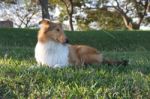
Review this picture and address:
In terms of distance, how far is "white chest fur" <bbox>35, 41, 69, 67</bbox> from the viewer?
8305 mm

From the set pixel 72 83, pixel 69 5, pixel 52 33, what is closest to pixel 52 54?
pixel 52 33

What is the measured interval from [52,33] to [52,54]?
471mm

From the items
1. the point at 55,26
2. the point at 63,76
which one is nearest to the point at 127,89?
the point at 63,76

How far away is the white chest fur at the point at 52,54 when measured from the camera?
8.30 meters

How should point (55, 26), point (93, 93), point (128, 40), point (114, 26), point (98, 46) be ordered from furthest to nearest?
point (114, 26), point (128, 40), point (98, 46), point (55, 26), point (93, 93)

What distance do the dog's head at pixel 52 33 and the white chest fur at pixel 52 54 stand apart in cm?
10

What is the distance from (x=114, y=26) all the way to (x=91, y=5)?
5213 millimetres

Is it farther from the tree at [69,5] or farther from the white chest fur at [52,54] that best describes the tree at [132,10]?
the white chest fur at [52,54]

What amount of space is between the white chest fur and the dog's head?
0.10 meters

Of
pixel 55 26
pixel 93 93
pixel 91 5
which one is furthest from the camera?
pixel 91 5

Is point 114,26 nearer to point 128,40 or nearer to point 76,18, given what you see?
point 76,18

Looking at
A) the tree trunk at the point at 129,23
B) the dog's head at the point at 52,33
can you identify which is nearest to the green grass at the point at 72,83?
the dog's head at the point at 52,33

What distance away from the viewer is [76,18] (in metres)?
52.9

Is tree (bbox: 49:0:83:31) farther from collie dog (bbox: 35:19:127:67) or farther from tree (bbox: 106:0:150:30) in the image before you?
collie dog (bbox: 35:19:127:67)
